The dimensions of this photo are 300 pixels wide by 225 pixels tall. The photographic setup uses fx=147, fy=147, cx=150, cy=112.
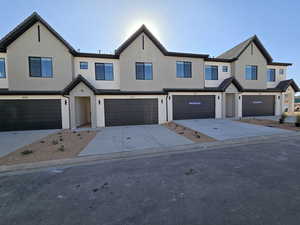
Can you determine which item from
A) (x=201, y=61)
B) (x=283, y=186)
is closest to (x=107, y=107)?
(x=201, y=61)

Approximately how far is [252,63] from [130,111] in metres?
14.7

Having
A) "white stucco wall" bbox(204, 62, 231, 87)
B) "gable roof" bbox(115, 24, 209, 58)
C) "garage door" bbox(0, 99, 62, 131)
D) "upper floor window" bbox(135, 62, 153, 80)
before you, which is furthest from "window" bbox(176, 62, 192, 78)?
"garage door" bbox(0, 99, 62, 131)

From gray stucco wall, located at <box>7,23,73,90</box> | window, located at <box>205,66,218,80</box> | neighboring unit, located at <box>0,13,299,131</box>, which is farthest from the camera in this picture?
window, located at <box>205,66,218,80</box>

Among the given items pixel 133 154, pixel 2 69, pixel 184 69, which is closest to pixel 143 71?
pixel 184 69

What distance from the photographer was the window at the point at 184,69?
14578 millimetres

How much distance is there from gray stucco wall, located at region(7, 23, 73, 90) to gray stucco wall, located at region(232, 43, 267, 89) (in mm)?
16675

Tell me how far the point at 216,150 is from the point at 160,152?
2467 mm

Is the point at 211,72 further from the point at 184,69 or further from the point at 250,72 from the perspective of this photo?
the point at 250,72

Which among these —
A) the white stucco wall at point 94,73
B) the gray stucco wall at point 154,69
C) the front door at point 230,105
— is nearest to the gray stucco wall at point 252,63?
the front door at point 230,105

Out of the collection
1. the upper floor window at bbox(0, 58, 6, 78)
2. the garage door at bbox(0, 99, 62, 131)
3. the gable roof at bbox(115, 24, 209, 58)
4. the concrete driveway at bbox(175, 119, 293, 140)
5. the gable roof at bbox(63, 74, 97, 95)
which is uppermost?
the gable roof at bbox(115, 24, 209, 58)

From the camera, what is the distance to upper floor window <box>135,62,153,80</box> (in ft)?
44.8

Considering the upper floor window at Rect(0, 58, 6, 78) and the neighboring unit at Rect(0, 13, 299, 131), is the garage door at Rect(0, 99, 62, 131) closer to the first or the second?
the neighboring unit at Rect(0, 13, 299, 131)

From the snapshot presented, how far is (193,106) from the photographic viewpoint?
14.8 meters

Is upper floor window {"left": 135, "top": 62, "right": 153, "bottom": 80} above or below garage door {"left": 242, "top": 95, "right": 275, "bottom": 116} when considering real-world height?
above
